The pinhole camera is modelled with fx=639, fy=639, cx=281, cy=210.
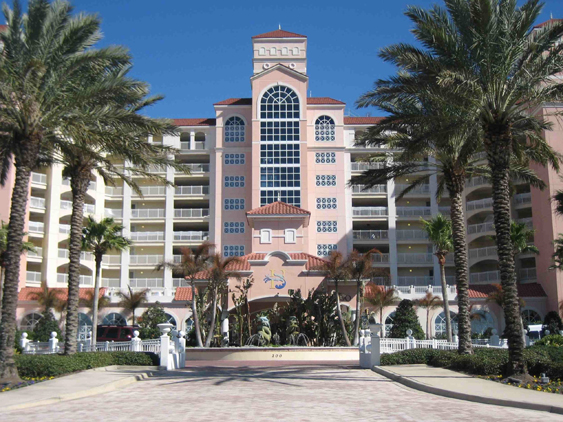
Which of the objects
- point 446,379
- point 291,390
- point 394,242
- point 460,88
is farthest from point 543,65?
point 394,242

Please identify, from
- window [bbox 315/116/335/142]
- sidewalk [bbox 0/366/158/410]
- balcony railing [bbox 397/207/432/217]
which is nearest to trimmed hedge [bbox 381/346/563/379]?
sidewalk [bbox 0/366/158/410]

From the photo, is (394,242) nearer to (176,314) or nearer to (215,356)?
(176,314)

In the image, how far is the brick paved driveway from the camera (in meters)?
12.2

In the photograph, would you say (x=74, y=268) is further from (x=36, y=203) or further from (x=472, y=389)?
(x=36, y=203)

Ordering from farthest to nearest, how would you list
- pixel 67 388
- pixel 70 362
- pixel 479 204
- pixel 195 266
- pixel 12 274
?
pixel 479 204
pixel 195 266
pixel 70 362
pixel 12 274
pixel 67 388

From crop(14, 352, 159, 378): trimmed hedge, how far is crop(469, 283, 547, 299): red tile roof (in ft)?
110

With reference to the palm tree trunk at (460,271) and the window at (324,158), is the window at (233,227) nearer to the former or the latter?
the window at (324,158)

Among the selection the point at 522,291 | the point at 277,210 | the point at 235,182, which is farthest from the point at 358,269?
the point at 235,182

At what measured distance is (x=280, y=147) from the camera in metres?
61.8

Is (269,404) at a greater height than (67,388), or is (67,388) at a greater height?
(67,388)

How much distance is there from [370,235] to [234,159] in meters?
15.5

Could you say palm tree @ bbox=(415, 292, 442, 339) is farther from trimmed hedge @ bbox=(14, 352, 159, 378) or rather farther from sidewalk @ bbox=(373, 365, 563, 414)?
trimmed hedge @ bbox=(14, 352, 159, 378)

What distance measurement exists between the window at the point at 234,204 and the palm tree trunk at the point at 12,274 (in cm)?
4342

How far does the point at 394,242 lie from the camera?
6328 centimetres
